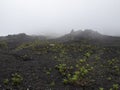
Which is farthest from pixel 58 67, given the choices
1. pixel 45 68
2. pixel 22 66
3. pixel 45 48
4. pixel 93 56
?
pixel 45 48

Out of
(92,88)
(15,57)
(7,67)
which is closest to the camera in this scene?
(92,88)

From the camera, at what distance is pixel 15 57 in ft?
77.7

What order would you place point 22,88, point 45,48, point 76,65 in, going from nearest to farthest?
1. point 22,88
2. point 76,65
3. point 45,48

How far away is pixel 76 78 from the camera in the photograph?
18.1 meters

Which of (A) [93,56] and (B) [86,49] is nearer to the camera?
(A) [93,56]

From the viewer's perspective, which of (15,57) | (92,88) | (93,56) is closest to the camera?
(92,88)

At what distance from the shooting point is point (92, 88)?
1742 centimetres

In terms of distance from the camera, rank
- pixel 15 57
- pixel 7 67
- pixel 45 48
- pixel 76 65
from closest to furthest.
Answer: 1. pixel 7 67
2. pixel 76 65
3. pixel 15 57
4. pixel 45 48

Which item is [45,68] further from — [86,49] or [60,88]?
[86,49]

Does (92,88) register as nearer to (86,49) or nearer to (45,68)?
(45,68)

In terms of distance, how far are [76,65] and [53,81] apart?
4515 mm

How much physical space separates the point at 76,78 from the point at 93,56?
9.39m

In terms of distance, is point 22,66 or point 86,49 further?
point 86,49

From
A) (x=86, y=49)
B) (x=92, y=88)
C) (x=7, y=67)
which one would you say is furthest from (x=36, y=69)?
(x=86, y=49)
